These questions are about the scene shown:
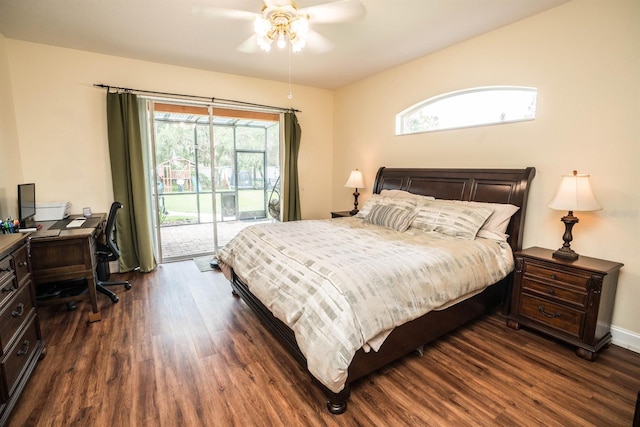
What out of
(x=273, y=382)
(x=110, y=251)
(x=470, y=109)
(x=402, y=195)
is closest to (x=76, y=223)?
(x=110, y=251)

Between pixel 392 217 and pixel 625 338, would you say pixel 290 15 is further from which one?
pixel 625 338

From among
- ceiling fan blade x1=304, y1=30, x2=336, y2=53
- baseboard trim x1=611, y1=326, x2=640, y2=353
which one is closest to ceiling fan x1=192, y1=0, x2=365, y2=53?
ceiling fan blade x1=304, y1=30, x2=336, y2=53

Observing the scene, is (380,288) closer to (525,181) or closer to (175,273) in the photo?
(525,181)

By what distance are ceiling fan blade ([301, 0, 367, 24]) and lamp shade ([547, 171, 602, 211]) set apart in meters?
2.02

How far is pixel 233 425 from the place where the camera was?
5.41 ft

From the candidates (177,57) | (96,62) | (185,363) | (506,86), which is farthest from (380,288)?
(96,62)

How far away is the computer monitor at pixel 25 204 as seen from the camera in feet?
8.74

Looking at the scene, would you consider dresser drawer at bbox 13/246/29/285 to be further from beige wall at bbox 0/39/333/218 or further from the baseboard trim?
the baseboard trim

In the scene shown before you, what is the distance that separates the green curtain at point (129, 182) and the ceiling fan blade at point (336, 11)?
278 cm

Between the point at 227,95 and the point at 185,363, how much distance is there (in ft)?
12.0

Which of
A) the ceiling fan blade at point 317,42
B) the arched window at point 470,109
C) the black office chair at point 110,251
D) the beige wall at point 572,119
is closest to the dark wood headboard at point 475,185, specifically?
the beige wall at point 572,119

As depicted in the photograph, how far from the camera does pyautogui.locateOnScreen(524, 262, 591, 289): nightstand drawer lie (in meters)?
2.21

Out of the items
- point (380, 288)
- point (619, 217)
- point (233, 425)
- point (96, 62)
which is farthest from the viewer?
point (96, 62)

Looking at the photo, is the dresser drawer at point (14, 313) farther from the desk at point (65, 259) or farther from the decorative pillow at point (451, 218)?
the decorative pillow at point (451, 218)
